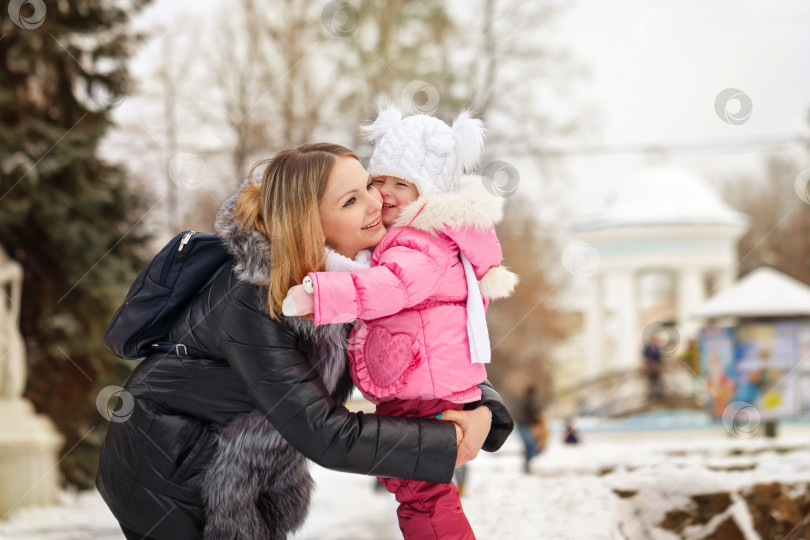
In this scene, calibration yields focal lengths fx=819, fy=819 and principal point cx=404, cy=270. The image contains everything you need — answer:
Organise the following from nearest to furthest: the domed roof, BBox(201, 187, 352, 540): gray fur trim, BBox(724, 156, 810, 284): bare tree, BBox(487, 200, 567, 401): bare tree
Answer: BBox(201, 187, 352, 540): gray fur trim → BBox(487, 200, 567, 401): bare tree → the domed roof → BBox(724, 156, 810, 284): bare tree

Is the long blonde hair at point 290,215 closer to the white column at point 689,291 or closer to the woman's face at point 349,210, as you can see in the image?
the woman's face at point 349,210

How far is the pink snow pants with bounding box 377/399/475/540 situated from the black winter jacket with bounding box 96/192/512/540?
231mm

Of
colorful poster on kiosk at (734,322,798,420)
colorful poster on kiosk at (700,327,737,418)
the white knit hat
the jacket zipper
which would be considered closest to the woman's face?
the white knit hat

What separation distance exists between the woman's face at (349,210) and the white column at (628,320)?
22.1m

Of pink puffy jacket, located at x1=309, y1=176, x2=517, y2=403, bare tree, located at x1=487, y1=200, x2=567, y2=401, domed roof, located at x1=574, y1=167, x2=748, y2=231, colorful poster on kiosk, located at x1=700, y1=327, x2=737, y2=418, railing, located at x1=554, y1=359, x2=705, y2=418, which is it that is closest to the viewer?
pink puffy jacket, located at x1=309, y1=176, x2=517, y2=403

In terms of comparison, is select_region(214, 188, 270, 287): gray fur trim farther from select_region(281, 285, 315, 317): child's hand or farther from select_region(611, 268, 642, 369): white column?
select_region(611, 268, 642, 369): white column

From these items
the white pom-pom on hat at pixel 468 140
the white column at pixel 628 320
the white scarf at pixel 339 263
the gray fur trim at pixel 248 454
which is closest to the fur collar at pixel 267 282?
the gray fur trim at pixel 248 454

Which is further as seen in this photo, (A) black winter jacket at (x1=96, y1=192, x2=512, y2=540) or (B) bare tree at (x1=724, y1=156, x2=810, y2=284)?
(B) bare tree at (x1=724, y1=156, x2=810, y2=284)

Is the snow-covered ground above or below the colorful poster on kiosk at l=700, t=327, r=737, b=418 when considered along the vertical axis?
above

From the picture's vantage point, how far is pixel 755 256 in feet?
98.7

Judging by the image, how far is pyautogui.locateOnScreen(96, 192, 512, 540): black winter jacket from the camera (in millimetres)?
1999

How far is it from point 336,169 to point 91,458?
7.39m

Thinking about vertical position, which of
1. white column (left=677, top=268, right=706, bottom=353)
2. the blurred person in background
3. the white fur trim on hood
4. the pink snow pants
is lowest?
white column (left=677, top=268, right=706, bottom=353)

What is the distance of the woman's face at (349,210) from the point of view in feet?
7.04
